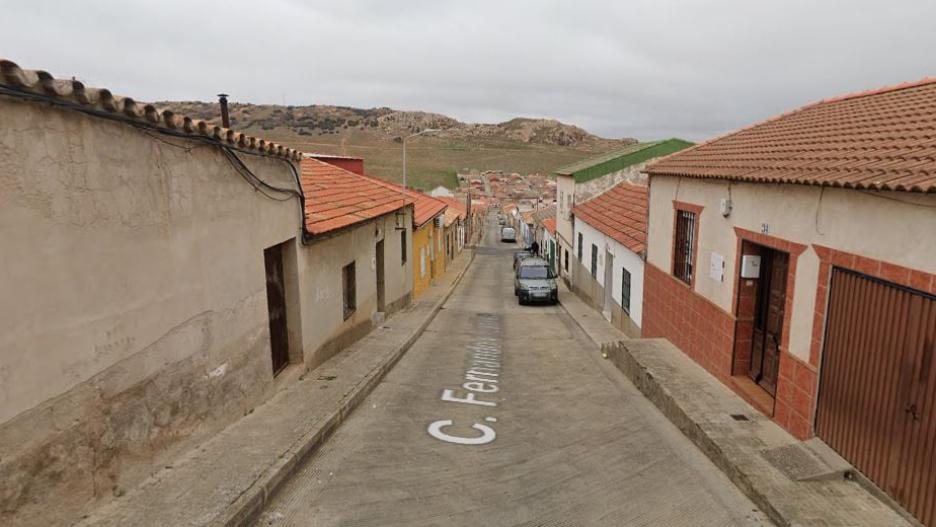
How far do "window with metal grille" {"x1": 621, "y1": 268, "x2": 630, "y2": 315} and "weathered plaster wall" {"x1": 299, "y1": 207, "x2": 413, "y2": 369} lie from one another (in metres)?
6.29

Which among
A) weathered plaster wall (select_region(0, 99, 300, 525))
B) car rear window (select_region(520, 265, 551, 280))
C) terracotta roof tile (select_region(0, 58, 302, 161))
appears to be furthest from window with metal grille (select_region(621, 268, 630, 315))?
terracotta roof tile (select_region(0, 58, 302, 161))

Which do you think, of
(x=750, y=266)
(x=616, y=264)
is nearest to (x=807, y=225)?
(x=750, y=266)

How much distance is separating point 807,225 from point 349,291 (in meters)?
8.37

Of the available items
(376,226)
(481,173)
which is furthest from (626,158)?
(481,173)


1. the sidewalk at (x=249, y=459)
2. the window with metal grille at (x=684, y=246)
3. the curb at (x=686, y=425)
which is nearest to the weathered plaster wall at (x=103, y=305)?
the sidewalk at (x=249, y=459)

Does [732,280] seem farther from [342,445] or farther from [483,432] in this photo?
[342,445]

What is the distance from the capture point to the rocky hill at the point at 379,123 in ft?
366

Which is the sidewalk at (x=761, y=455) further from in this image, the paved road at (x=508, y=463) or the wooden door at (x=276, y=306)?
the wooden door at (x=276, y=306)

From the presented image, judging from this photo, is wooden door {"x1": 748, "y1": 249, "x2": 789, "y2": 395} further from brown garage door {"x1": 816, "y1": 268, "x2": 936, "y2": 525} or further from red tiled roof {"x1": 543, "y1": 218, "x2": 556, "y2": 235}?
red tiled roof {"x1": 543, "y1": 218, "x2": 556, "y2": 235}

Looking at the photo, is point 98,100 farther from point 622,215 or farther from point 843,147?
point 622,215

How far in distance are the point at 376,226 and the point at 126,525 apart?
10.1 m

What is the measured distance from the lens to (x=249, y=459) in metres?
5.55

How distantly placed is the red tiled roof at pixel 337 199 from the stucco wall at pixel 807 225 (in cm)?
595

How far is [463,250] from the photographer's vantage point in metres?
47.7
